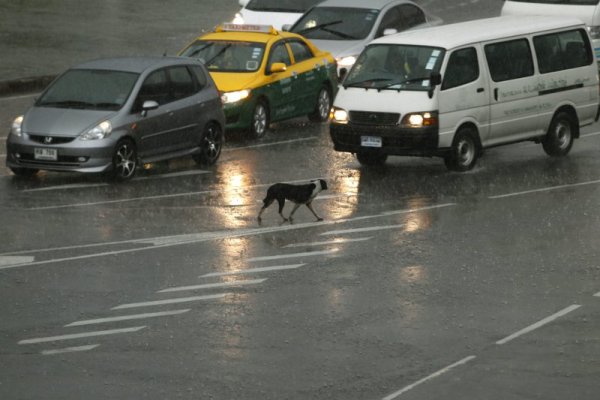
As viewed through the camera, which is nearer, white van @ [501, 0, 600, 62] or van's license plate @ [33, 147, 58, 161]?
van's license plate @ [33, 147, 58, 161]

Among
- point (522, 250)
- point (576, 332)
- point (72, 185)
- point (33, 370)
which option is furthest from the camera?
point (72, 185)

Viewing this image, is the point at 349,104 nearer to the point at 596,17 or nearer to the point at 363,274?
the point at 363,274

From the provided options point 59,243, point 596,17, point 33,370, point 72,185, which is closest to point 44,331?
point 33,370

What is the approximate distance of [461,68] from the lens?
69.5ft

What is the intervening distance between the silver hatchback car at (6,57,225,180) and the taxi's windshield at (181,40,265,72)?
2.34 m

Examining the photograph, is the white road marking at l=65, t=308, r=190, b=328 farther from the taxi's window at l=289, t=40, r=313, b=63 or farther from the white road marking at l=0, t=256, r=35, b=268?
the taxi's window at l=289, t=40, r=313, b=63

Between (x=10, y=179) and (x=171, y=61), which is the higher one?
(x=171, y=61)

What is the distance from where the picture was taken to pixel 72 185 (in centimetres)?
2006

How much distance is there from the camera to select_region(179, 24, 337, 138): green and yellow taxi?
2414 centimetres

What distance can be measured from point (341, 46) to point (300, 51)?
2315 mm

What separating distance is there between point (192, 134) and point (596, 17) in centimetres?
1091

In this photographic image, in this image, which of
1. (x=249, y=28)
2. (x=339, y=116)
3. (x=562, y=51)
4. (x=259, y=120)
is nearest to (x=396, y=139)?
(x=339, y=116)

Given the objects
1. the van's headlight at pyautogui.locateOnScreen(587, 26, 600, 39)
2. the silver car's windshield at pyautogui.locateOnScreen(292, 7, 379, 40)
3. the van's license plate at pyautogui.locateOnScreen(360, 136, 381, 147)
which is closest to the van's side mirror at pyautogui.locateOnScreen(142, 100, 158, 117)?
the van's license plate at pyautogui.locateOnScreen(360, 136, 381, 147)

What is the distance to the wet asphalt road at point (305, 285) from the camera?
11.1 metres
